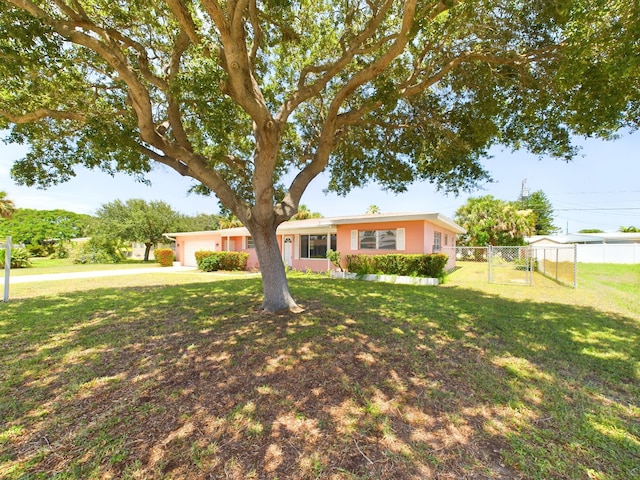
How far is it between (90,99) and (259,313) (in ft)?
21.4

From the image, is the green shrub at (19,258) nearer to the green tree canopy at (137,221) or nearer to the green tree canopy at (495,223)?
the green tree canopy at (137,221)

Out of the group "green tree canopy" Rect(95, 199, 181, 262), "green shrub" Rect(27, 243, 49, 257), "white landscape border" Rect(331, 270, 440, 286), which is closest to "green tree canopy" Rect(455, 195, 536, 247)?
"white landscape border" Rect(331, 270, 440, 286)

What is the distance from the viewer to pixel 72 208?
31922 mm

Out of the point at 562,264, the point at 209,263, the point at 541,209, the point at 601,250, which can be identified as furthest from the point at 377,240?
the point at 541,209

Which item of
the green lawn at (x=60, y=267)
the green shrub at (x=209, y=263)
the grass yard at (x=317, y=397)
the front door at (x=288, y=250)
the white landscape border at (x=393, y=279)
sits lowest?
the grass yard at (x=317, y=397)

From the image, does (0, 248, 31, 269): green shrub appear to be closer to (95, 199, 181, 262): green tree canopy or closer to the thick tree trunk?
(95, 199, 181, 262): green tree canopy

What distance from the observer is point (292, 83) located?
802 cm

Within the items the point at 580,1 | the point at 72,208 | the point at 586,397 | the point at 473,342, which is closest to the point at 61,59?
the point at 580,1

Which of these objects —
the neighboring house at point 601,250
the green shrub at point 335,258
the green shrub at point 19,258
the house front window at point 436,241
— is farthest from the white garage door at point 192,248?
the neighboring house at point 601,250

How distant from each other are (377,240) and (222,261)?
977 centimetres

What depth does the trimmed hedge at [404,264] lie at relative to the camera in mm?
11688

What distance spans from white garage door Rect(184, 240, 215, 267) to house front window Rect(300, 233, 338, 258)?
907 cm

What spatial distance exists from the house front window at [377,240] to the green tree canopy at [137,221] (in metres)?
21.7

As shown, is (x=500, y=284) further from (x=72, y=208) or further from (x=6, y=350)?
(x=72, y=208)
